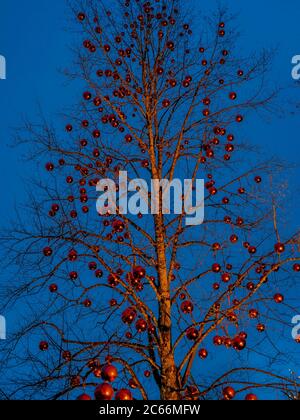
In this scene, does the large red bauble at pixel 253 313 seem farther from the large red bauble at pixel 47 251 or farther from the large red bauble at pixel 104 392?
the large red bauble at pixel 47 251

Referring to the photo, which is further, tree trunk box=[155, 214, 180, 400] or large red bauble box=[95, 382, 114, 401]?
tree trunk box=[155, 214, 180, 400]

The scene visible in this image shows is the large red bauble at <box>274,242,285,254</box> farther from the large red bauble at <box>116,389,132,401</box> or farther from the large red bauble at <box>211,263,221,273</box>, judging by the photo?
the large red bauble at <box>116,389,132,401</box>

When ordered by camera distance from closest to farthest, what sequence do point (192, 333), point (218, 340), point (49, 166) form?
point (192, 333) < point (218, 340) < point (49, 166)

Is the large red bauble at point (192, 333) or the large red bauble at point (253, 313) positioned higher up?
the large red bauble at point (253, 313)

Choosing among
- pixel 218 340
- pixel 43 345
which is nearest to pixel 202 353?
pixel 218 340

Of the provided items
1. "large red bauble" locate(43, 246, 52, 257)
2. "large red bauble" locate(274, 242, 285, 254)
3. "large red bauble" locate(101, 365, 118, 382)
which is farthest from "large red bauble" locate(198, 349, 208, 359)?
"large red bauble" locate(43, 246, 52, 257)

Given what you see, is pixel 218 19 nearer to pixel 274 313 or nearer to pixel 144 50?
pixel 144 50

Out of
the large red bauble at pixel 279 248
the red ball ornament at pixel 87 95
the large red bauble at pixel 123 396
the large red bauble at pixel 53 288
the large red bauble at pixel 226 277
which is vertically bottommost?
the large red bauble at pixel 123 396

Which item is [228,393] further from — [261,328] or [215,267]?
[215,267]

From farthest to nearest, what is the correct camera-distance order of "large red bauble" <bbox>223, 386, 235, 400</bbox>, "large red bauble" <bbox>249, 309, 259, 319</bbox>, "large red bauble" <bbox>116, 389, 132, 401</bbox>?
"large red bauble" <bbox>249, 309, 259, 319</bbox>
"large red bauble" <bbox>223, 386, 235, 400</bbox>
"large red bauble" <bbox>116, 389, 132, 401</bbox>

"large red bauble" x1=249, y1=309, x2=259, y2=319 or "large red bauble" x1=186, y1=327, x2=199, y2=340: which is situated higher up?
"large red bauble" x1=249, y1=309, x2=259, y2=319

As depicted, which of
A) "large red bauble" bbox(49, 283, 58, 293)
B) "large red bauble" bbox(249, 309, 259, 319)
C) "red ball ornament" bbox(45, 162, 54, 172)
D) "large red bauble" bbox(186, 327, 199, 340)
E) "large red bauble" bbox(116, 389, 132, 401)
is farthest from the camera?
"red ball ornament" bbox(45, 162, 54, 172)

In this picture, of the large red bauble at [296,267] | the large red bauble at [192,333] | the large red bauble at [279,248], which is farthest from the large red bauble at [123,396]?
the large red bauble at [296,267]

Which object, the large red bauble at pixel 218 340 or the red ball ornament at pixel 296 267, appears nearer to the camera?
the large red bauble at pixel 218 340
